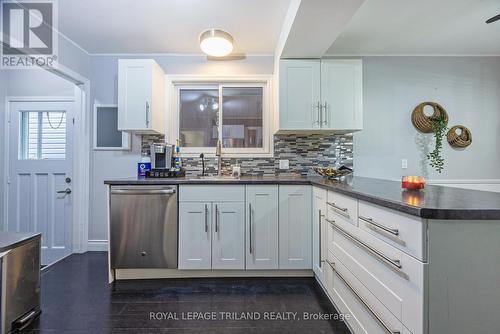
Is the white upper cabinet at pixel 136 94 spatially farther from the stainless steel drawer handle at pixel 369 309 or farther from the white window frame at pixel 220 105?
the stainless steel drawer handle at pixel 369 309

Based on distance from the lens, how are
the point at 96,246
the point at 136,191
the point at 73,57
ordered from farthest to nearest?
the point at 96,246 → the point at 73,57 → the point at 136,191

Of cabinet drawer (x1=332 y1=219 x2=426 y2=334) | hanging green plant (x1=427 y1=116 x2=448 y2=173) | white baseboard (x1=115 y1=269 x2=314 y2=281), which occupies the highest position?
hanging green plant (x1=427 y1=116 x2=448 y2=173)

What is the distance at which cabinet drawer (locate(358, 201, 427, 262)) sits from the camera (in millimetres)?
911

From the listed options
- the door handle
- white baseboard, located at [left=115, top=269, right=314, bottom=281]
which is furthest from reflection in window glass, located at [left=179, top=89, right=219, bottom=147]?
white baseboard, located at [left=115, top=269, right=314, bottom=281]

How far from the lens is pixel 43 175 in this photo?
3.11 meters

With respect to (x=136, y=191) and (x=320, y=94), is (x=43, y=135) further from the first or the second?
(x=320, y=94)

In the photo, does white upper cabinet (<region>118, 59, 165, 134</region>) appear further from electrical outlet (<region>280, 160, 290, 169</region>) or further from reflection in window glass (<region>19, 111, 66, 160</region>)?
electrical outlet (<region>280, 160, 290, 169</region>)

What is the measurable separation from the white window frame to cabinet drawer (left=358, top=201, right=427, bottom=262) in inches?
73.0

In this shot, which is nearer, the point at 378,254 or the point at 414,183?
the point at 378,254

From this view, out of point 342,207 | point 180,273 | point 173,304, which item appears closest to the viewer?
point 342,207

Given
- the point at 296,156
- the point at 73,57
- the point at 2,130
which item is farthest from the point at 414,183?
the point at 2,130

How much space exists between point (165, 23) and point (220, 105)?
1.03 m

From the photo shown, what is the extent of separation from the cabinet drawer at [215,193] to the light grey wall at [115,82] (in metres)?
1.18

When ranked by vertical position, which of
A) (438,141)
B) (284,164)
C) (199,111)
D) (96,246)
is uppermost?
Answer: (199,111)
